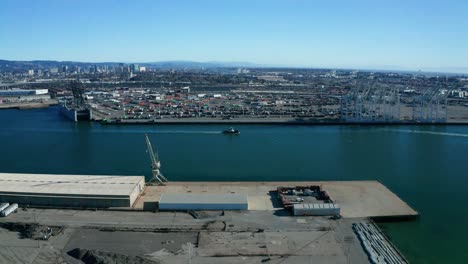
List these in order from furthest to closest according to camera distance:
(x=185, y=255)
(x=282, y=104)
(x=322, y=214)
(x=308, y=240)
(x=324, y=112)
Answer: (x=282, y=104)
(x=324, y=112)
(x=322, y=214)
(x=308, y=240)
(x=185, y=255)

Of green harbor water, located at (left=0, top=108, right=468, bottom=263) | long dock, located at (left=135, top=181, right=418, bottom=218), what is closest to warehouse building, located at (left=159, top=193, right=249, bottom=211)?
long dock, located at (left=135, top=181, right=418, bottom=218)

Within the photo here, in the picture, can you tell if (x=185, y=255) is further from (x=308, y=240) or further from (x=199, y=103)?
(x=199, y=103)

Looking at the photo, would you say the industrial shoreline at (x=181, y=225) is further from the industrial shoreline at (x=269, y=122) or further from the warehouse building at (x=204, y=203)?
the industrial shoreline at (x=269, y=122)

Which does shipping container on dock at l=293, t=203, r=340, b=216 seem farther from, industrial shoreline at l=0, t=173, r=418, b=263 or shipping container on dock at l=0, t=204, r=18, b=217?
shipping container on dock at l=0, t=204, r=18, b=217

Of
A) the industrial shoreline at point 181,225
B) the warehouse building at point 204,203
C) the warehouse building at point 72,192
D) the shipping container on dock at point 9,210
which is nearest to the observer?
the industrial shoreline at point 181,225

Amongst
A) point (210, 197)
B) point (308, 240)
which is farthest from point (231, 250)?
point (210, 197)

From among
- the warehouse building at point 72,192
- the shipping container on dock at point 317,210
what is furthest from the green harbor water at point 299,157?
the warehouse building at point 72,192

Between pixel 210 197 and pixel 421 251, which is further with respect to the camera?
pixel 210 197
